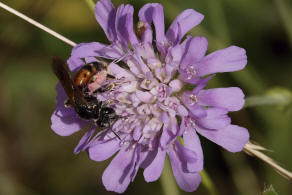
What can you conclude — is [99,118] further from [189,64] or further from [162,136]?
[189,64]

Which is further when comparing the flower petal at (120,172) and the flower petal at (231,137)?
the flower petal at (120,172)

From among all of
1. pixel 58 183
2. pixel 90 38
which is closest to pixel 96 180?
pixel 58 183

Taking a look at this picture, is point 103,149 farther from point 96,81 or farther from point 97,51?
point 97,51

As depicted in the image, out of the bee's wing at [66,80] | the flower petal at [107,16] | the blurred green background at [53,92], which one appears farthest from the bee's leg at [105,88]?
the blurred green background at [53,92]

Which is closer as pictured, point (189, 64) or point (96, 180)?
point (189, 64)

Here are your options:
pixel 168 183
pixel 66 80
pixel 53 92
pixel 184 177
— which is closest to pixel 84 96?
pixel 66 80

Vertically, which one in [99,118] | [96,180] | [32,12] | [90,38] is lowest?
[96,180]

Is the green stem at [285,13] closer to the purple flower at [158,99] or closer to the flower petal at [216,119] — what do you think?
the purple flower at [158,99]
